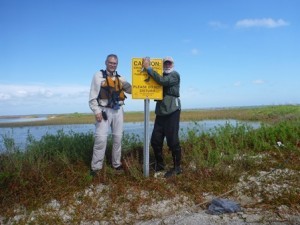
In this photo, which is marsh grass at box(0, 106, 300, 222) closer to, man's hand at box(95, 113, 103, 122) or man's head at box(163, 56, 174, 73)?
man's hand at box(95, 113, 103, 122)

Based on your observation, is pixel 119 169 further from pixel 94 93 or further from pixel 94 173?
pixel 94 93

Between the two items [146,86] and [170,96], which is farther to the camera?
[170,96]

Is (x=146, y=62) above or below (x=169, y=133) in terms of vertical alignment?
above

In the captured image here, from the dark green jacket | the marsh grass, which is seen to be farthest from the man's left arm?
the marsh grass

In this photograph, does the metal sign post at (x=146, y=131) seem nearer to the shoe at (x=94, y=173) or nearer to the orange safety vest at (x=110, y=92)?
the orange safety vest at (x=110, y=92)

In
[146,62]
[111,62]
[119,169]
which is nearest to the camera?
[146,62]

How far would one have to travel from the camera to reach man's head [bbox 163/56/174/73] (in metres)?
6.29

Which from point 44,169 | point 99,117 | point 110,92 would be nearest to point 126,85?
point 110,92

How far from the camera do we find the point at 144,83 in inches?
241

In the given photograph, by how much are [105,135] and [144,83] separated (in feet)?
4.10

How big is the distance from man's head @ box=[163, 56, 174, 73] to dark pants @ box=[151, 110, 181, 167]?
0.83 meters

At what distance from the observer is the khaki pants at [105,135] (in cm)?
619

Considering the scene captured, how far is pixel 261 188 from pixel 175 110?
211 centimetres

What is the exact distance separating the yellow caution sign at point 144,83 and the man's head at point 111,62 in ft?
1.48
